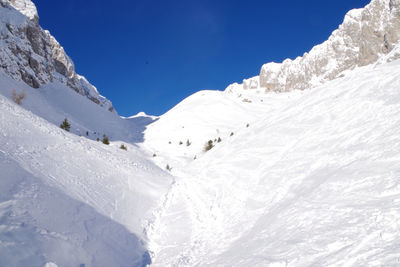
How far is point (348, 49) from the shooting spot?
225 feet

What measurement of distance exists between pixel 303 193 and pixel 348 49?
259ft

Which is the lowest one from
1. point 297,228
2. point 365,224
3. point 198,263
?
point 198,263

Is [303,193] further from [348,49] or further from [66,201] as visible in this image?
[348,49]

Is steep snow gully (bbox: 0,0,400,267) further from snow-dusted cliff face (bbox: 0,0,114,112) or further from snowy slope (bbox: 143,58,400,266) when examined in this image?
snow-dusted cliff face (bbox: 0,0,114,112)

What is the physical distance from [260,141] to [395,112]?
18.3 ft

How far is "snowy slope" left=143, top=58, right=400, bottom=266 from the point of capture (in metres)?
3.80

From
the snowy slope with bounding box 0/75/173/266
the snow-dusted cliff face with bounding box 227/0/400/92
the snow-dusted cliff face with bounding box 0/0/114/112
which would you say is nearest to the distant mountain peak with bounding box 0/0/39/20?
the snow-dusted cliff face with bounding box 0/0/114/112

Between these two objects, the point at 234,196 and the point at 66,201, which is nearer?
the point at 66,201

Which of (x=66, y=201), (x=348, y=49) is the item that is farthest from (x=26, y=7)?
(x=348, y=49)

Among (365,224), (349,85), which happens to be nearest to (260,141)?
(349,85)

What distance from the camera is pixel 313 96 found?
15102mm

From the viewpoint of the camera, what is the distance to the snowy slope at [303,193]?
3.80 m

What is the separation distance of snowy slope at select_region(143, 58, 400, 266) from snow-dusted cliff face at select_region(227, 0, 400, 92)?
61592 millimetres

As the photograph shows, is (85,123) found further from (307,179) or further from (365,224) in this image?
(365,224)
